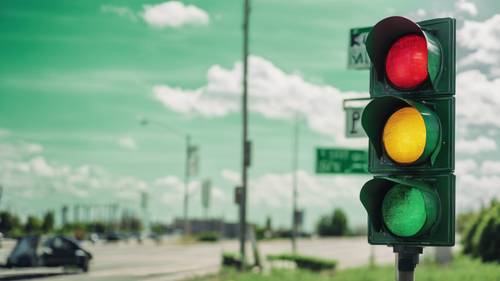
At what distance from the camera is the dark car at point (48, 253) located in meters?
27.5

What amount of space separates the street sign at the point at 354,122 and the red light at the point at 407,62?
196 inches

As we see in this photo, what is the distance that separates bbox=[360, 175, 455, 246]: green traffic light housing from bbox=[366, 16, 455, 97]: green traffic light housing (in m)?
0.55

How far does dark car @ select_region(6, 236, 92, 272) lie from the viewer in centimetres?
2745

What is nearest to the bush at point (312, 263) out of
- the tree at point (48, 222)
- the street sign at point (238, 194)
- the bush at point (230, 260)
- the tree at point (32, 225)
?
the bush at point (230, 260)

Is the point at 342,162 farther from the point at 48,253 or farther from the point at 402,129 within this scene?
the point at 48,253

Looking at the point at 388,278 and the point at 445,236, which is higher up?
the point at 445,236

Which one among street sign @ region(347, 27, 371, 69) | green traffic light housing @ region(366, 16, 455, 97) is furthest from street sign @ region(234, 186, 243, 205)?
green traffic light housing @ region(366, 16, 455, 97)

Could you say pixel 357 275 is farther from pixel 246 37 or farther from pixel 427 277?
pixel 246 37

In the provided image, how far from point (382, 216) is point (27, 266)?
2489cm

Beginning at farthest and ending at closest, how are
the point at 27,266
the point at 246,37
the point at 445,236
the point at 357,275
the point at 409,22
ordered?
the point at 27,266
the point at 246,37
the point at 357,275
the point at 409,22
the point at 445,236

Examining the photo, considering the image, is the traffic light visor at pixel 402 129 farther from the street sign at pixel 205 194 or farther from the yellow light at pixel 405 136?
the street sign at pixel 205 194

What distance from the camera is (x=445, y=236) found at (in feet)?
13.8

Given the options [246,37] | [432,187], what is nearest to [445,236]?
[432,187]

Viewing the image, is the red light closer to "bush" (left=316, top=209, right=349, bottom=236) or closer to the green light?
the green light
